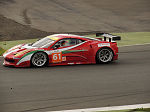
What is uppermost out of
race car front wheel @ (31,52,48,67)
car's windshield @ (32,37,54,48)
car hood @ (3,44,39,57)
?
car's windshield @ (32,37,54,48)

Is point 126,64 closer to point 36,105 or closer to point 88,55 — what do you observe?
point 88,55

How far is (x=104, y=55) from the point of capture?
1409cm

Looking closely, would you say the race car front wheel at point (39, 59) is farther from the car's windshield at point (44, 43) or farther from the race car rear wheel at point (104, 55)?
the race car rear wheel at point (104, 55)

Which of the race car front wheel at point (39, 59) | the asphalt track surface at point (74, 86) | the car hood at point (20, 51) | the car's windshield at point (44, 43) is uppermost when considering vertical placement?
the car's windshield at point (44, 43)

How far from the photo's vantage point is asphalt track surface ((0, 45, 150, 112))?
8.48 metres

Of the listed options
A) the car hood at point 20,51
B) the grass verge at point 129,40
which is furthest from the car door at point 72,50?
the grass verge at point 129,40

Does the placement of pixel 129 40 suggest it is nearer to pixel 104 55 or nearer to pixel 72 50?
pixel 104 55

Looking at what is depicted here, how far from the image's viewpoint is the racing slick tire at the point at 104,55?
45.8 feet

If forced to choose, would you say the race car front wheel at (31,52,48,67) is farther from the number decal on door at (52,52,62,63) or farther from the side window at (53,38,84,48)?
the side window at (53,38,84,48)

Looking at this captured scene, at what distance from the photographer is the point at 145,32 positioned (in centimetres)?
2261

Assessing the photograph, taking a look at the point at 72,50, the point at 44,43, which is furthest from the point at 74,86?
the point at 44,43

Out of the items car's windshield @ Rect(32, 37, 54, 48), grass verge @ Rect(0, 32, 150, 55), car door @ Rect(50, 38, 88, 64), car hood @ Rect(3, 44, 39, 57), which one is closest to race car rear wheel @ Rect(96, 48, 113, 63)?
car door @ Rect(50, 38, 88, 64)

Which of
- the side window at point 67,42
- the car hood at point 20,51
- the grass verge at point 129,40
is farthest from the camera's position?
the grass verge at point 129,40

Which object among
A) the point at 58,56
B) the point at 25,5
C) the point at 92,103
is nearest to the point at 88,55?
the point at 58,56
